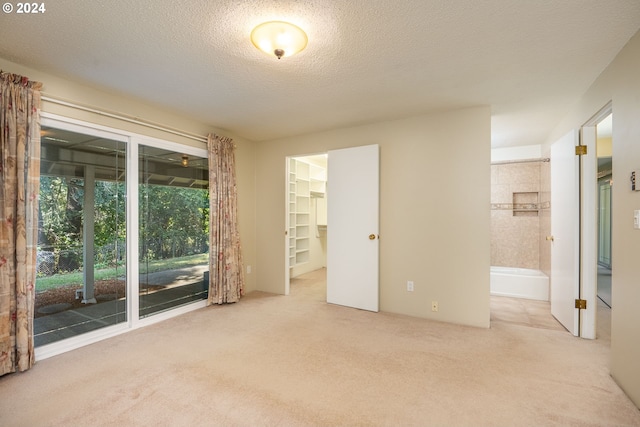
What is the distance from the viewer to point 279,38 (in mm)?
1861

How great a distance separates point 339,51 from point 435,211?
2.17m

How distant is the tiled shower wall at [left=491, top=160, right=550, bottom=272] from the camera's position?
192 inches

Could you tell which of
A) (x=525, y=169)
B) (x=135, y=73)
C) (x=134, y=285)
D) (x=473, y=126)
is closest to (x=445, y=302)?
(x=473, y=126)

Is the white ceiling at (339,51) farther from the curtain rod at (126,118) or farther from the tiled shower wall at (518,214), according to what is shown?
the tiled shower wall at (518,214)

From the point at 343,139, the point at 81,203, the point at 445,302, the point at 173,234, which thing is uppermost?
the point at 343,139

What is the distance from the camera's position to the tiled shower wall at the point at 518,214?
16.0 ft

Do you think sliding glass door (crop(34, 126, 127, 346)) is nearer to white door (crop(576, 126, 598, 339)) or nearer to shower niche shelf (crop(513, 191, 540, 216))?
white door (crop(576, 126, 598, 339))

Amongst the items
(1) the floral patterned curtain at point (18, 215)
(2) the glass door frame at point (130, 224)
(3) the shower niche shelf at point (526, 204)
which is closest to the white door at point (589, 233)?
(3) the shower niche shelf at point (526, 204)

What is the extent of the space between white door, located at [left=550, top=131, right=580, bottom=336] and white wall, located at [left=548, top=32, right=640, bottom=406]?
0.85 meters

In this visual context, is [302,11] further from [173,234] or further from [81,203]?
[173,234]

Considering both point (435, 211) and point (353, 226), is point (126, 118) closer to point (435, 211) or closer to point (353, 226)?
point (353, 226)

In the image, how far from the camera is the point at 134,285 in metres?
3.16

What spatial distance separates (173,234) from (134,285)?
2.44ft

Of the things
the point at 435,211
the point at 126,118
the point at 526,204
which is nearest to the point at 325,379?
the point at 435,211
